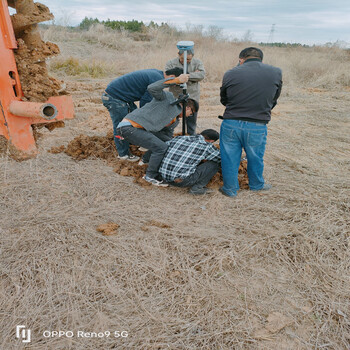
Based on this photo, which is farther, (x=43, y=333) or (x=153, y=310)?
(x=153, y=310)

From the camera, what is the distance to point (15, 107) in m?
2.80

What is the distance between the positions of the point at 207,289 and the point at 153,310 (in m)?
0.39

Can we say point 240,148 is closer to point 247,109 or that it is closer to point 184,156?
→ point 247,109

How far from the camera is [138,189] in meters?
3.25

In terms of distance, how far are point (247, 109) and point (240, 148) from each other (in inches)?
17.5

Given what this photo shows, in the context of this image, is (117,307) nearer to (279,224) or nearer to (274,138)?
(279,224)

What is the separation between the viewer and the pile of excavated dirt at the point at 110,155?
139 inches

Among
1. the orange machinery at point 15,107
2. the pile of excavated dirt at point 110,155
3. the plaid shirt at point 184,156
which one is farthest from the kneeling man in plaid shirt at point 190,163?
the orange machinery at point 15,107

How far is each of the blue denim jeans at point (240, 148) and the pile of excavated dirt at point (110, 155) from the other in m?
0.27

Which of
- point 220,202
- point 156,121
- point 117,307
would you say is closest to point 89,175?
point 156,121

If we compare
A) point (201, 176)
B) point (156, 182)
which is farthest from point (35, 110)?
point (201, 176)

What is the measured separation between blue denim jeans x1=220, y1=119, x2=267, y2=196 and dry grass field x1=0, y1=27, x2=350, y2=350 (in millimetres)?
206

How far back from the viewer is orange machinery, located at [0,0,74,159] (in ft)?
Result: 8.61

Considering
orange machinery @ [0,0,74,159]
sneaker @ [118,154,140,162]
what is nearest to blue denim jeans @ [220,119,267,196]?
sneaker @ [118,154,140,162]
